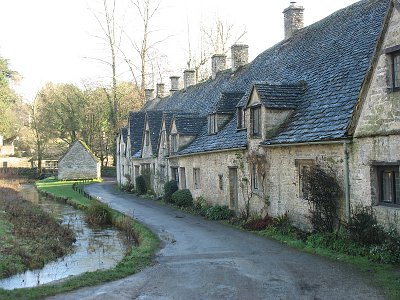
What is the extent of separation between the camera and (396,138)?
11938mm

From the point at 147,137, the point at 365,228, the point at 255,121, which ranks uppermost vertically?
the point at 147,137

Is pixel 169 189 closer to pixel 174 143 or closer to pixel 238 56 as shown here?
pixel 174 143

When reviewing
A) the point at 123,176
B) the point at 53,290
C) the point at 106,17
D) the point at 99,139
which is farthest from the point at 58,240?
the point at 99,139

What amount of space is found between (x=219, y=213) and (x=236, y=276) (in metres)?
10.5

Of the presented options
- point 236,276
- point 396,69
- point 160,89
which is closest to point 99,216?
point 236,276

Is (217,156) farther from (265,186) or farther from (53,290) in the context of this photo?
(53,290)

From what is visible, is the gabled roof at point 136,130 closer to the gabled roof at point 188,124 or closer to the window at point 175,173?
the window at point 175,173

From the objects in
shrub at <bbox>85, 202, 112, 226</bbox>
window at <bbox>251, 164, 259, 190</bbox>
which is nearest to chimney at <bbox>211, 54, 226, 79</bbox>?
shrub at <bbox>85, 202, 112, 226</bbox>

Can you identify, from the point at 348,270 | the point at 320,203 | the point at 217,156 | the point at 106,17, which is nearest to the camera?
the point at 348,270

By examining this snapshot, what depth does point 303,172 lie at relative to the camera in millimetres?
15391

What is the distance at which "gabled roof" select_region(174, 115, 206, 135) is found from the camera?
29.0 meters

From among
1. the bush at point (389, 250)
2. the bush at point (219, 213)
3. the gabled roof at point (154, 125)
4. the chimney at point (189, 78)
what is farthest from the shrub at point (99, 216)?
the chimney at point (189, 78)

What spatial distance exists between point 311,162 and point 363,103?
9.69 feet

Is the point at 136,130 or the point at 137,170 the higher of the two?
the point at 136,130
